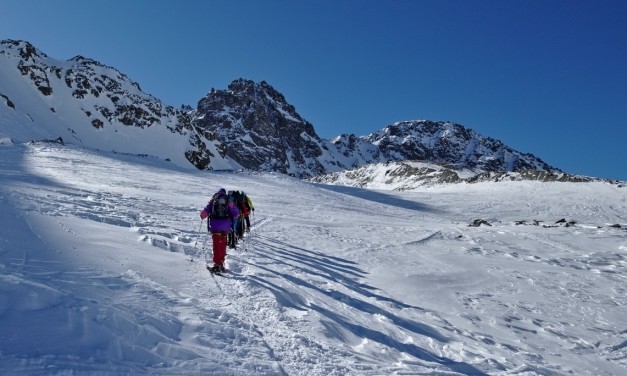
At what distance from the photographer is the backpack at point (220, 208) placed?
8656 mm

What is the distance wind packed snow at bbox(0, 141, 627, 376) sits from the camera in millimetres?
4031

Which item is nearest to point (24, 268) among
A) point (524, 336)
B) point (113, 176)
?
point (524, 336)

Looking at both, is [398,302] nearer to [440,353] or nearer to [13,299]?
[440,353]

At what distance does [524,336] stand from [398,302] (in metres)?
2.12

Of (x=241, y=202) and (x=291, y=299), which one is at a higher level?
(x=241, y=202)

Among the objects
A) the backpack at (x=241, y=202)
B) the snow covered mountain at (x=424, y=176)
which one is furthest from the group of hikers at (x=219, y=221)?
the snow covered mountain at (x=424, y=176)

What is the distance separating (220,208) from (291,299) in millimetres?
3035

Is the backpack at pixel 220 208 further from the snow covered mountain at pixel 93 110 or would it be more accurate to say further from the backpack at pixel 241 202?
the snow covered mountain at pixel 93 110

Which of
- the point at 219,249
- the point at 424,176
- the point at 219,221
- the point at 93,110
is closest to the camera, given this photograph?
the point at 219,249

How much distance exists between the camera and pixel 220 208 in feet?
28.7

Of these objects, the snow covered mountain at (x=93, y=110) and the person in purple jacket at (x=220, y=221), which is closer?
the person in purple jacket at (x=220, y=221)

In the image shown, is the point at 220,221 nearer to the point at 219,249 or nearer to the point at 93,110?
the point at 219,249

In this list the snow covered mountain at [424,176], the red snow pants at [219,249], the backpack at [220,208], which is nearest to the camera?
the red snow pants at [219,249]

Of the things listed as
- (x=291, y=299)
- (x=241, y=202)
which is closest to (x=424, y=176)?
(x=241, y=202)
